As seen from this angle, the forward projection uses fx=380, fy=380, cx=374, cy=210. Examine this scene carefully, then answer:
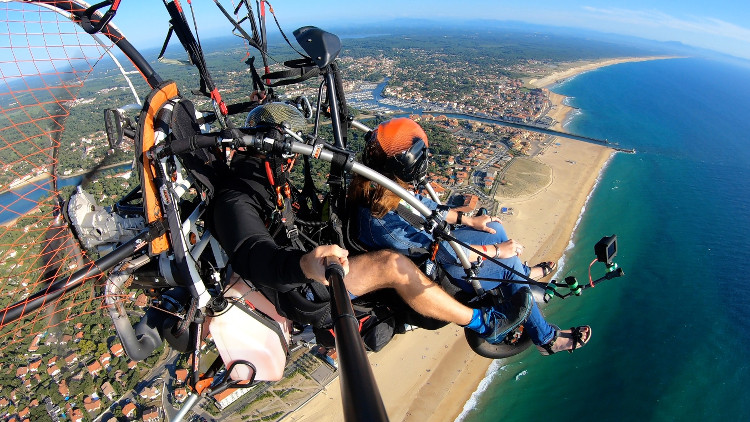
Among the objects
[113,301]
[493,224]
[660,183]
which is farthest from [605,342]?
[660,183]

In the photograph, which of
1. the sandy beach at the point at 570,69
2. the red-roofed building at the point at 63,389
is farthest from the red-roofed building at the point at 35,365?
the sandy beach at the point at 570,69

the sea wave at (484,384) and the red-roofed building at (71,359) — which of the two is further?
the red-roofed building at (71,359)

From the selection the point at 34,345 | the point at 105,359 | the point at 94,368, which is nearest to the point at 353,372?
the point at 94,368

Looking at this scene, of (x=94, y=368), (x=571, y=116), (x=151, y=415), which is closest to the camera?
(x=151, y=415)

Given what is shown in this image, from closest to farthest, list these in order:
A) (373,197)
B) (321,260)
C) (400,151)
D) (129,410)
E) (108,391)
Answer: (321,260) → (400,151) → (373,197) → (129,410) → (108,391)

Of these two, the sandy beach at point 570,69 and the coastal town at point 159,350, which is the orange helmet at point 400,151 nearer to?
the coastal town at point 159,350

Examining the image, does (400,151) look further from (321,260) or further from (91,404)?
(91,404)
